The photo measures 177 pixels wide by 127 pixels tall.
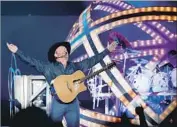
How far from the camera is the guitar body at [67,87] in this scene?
1.93m

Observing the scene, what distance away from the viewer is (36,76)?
1.95 m

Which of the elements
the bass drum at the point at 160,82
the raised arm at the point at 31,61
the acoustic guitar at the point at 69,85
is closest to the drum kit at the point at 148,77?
the bass drum at the point at 160,82

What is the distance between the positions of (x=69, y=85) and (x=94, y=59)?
22 cm

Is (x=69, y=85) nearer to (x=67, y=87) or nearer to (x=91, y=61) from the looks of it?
(x=67, y=87)

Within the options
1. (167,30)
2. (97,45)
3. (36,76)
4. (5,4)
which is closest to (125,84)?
(97,45)

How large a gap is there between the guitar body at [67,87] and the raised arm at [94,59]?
0.07 metres

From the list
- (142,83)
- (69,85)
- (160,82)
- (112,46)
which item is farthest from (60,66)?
(160,82)

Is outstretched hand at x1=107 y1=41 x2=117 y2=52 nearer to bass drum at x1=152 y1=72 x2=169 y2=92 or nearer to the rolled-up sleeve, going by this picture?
the rolled-up sleeve

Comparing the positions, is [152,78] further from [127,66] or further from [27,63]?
[27,63]

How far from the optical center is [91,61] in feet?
6.46

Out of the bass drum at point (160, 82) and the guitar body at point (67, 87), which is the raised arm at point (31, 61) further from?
the bass drum at point (160, 82)

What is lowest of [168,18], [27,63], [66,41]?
[27,63]

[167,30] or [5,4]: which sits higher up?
[5,4]

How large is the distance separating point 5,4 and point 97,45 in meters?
0.62
